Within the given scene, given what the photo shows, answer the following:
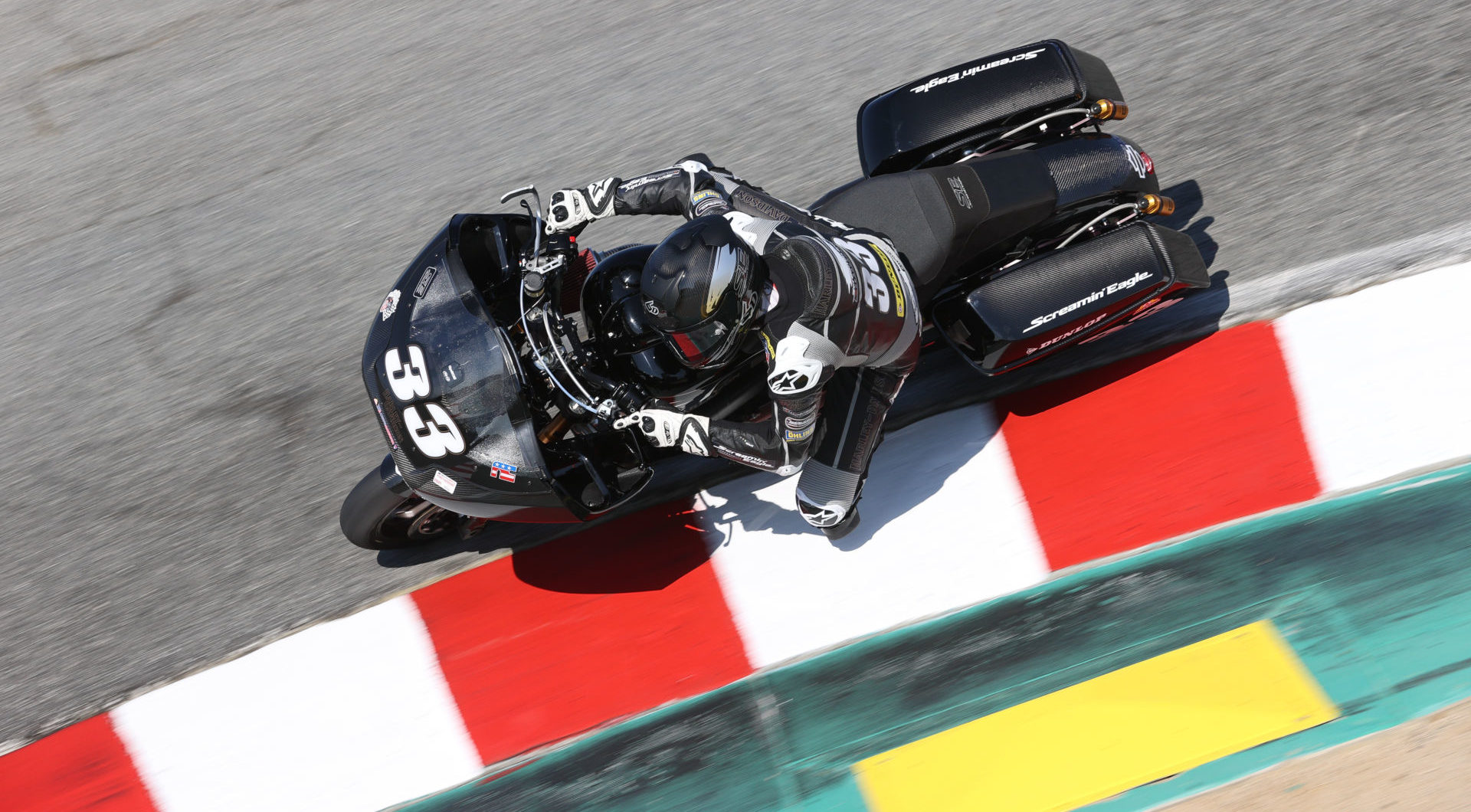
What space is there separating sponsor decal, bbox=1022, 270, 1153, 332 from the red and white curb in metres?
0.77

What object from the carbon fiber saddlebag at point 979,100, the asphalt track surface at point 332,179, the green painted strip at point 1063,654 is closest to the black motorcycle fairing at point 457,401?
the asphalt track surface at point 332,179

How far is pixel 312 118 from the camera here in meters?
→ 5.31

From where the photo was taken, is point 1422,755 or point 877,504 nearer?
point 1422,755

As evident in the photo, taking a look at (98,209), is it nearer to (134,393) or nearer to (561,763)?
(134,393)

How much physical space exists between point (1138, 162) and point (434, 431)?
2859 mm

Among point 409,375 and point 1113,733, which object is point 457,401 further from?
point 1113,733

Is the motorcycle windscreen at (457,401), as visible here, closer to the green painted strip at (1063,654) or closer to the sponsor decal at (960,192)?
the green painted strip at (1063,654)

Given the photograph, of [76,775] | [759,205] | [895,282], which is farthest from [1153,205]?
[76,775]

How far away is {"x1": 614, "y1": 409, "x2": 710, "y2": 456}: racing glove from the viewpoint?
3127 millimetres

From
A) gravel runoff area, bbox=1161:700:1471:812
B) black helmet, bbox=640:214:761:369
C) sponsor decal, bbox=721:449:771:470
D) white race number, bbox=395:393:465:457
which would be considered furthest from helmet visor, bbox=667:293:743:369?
gravel runoff area, bbox=1161:700:1471:812

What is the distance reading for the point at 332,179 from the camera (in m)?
5.13

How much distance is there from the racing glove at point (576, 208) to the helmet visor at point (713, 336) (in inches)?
28.6

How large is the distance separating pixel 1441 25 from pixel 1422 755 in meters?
3.50

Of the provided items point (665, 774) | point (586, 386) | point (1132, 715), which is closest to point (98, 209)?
point (586, 386)
